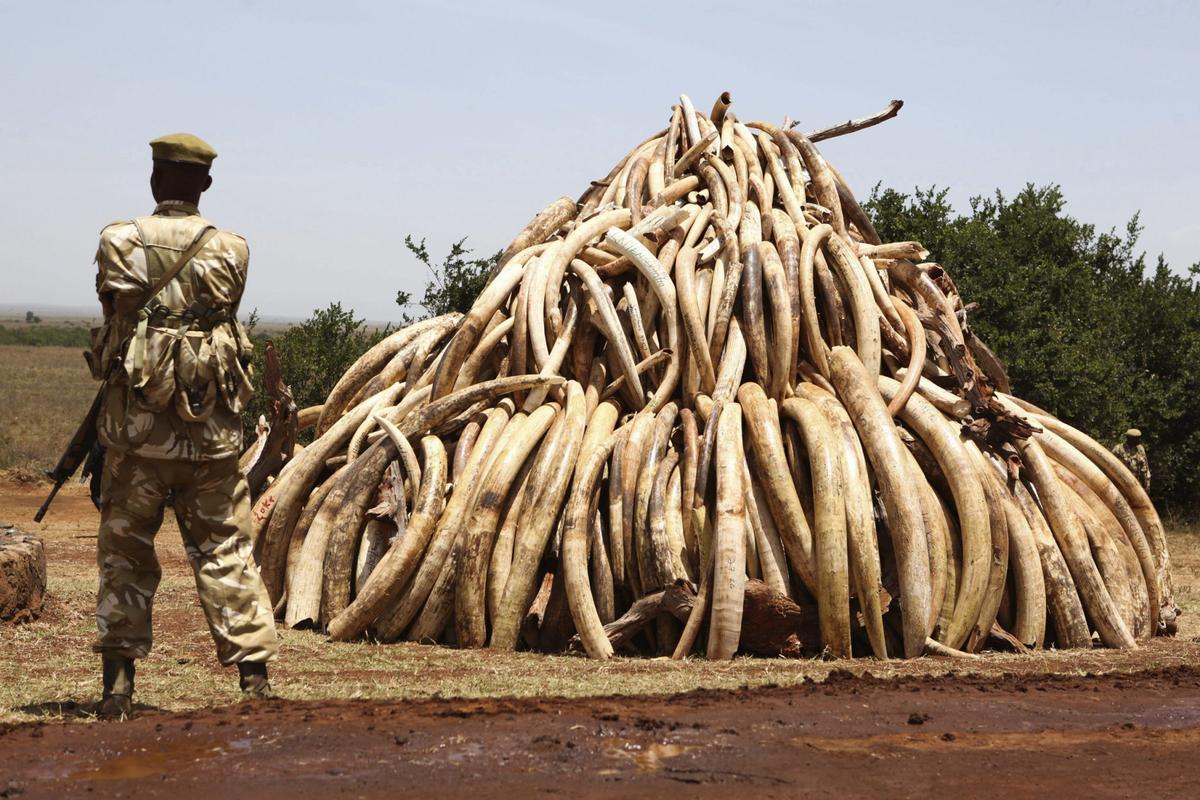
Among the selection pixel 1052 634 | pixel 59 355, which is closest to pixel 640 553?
pixel 1052 634

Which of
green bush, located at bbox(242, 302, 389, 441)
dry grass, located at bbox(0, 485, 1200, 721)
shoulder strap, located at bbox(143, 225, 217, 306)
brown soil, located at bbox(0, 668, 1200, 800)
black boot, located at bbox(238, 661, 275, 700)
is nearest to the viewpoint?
brown soil, located at bbox(0, 668, 1200, 800)

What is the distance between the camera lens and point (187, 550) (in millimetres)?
5262

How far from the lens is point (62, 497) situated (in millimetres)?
19484

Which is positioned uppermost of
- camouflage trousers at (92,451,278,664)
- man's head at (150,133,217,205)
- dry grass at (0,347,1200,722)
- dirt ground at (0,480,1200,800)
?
man's head at (150,133,217,205)

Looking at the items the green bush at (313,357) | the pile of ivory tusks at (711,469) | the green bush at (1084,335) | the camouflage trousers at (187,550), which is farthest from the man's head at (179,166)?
the green bush at (1084,335)

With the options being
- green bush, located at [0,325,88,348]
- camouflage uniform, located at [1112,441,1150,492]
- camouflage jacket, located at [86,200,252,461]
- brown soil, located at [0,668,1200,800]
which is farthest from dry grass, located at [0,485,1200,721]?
green bush, located at [0,325,88,348]

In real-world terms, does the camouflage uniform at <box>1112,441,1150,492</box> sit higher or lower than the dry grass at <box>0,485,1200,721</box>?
higher

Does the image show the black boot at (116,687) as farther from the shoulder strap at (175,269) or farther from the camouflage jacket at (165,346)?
the shoulder strap at (175,269)

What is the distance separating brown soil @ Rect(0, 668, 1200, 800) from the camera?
422 centimetres

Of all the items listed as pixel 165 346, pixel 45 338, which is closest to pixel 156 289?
pixel 165 346

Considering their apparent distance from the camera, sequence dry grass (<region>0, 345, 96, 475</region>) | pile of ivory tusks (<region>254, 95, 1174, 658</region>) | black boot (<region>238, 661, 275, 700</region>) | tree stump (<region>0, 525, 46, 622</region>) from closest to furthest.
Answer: black boot (<region>238, 661, 275, 700</region>), pile of ivory tusks (<region>254, 95, 1174, 658</region>), tree stump (<region>0, 525, 46, 622</region>), dry grass (<region>0, 345, 96, 475</region>)

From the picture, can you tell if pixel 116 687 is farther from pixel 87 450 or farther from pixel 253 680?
pixel 87 450

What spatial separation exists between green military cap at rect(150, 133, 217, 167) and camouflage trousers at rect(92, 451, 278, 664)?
115 centimetres

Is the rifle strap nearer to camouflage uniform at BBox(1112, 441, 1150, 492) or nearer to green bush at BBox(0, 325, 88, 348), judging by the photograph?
camouflage uniform at BBox(1112, 441, 1150, 492)
